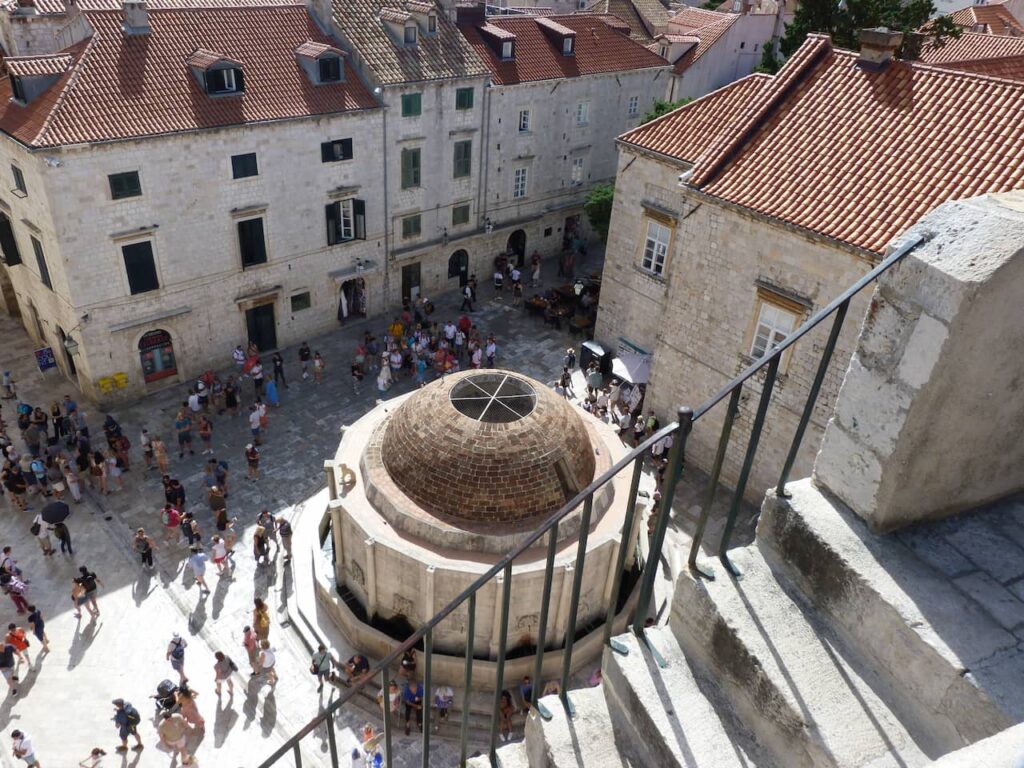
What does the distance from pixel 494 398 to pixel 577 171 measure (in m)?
23.2

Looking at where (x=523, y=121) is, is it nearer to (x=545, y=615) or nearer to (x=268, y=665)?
(x=268, y=665)

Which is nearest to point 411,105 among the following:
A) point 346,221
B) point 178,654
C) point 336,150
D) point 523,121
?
point 336,150

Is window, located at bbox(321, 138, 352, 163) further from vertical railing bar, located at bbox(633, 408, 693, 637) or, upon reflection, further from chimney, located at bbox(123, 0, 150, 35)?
vertical railing bar, located at bbox(633, 408, 693, 637)

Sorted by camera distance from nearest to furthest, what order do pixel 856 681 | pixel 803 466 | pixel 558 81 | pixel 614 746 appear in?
pixel 856 681 → pixel 614 746 → pixel 803 466 → pixel 558 81

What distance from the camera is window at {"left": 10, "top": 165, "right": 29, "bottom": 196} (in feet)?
74.2

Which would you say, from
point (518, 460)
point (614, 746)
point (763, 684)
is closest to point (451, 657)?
point (518, 460)

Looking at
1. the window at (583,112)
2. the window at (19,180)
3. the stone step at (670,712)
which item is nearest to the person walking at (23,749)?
the stone step at (670,712)

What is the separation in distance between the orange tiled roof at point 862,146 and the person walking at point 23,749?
19.2 meters

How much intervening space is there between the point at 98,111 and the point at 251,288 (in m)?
7.33

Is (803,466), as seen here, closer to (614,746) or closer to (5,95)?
(614,746)

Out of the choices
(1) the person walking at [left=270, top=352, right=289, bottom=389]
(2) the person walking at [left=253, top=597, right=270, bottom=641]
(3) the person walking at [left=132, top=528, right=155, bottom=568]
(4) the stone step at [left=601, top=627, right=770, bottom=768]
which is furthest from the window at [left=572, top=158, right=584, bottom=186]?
(4) the stone step at [left=601, top=627, right=770, bottom=768]

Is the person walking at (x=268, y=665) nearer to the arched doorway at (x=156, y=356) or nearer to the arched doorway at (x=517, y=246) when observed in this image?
the arched doorway at (x=156, y=356)

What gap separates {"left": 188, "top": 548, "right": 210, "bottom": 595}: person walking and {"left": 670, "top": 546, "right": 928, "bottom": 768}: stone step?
15363 mm

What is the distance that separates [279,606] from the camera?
58.9ft
